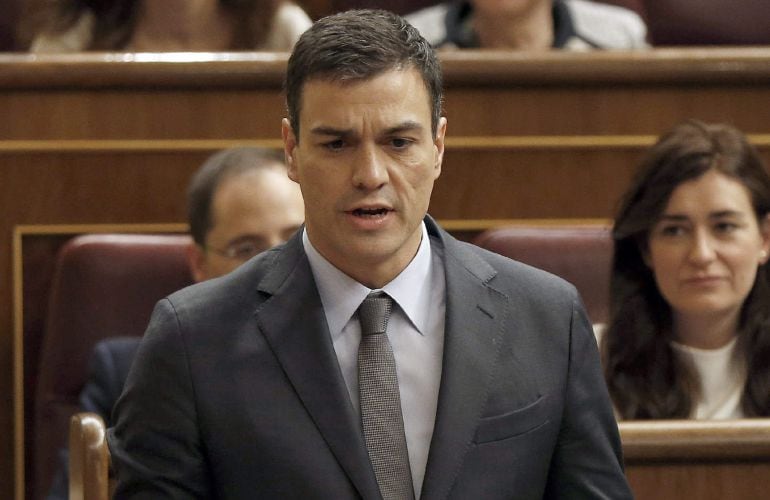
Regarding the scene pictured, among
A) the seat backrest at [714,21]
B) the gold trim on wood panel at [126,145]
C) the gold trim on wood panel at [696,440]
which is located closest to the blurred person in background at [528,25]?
the seat backrest at [714,21]

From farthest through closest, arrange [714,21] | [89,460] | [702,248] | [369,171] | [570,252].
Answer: [714,21] < [570,252] < [702,248] < [89,460] < [369,171]

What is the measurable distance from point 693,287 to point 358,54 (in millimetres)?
557

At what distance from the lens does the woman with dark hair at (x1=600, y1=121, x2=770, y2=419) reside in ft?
3.48

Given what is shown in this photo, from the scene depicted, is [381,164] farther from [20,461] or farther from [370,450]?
[20,461]

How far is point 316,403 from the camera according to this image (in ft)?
1.92

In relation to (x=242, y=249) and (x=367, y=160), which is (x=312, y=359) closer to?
(x=367, y=160)

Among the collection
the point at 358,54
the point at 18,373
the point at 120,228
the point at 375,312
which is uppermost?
the point at 358,54

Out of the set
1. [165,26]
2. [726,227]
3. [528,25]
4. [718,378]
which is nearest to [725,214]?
[726,227]

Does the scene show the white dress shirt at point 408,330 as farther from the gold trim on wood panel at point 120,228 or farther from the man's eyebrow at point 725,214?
the gold trim on wood panel at point 120,228

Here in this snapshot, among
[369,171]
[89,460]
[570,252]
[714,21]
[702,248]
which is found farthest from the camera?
[714,21]

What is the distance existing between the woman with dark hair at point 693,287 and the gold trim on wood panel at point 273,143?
160mm

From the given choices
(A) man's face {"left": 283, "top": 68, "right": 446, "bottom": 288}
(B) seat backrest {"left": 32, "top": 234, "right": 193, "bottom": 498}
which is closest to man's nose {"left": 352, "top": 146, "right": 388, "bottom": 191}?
(A) man's face {"left": 283, "top": 68, "right": 446, "bottom": 288}

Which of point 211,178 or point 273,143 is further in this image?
point 273,143

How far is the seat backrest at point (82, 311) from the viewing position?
3.78 feet
